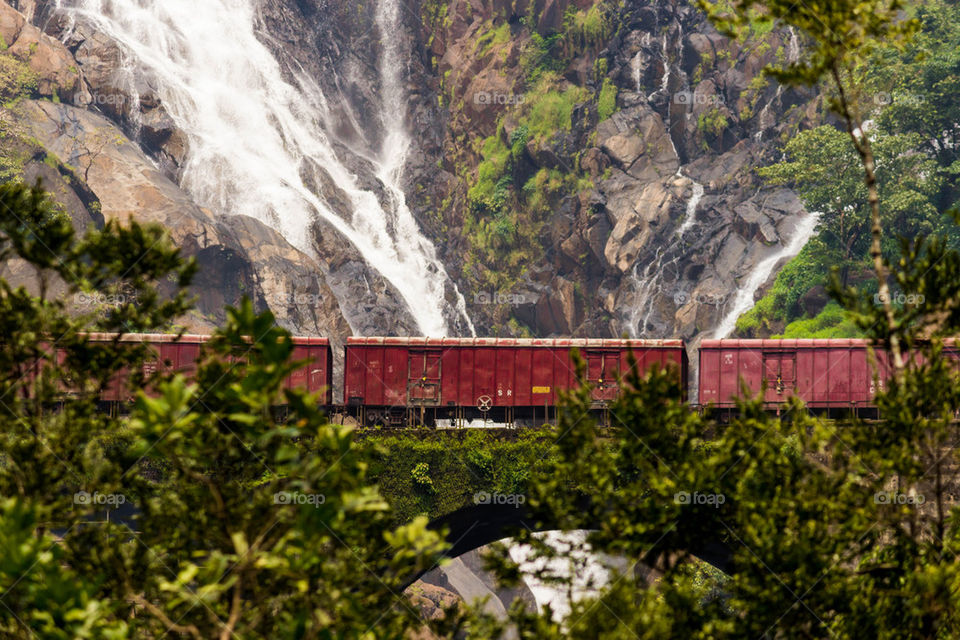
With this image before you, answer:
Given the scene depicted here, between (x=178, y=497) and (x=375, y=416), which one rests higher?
(x=375, y=416)

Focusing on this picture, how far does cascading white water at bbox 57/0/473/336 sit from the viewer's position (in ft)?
221

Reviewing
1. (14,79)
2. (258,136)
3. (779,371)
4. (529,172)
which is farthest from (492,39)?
(779,371)

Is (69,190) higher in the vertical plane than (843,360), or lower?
higher

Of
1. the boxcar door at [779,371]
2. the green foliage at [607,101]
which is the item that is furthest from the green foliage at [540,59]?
the boxcar door at [779,371]

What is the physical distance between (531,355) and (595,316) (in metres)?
31.9

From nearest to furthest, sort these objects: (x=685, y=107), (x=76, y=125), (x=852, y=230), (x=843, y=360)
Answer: (x=843, y=360) → (x=852, y=230) → (x=76, y=125) → (x=685, y=107)

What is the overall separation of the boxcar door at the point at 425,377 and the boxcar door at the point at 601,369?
5.17m

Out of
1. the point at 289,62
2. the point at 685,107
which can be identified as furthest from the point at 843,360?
the point at 289,62

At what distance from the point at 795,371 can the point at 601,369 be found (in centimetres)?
649

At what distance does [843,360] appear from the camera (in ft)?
106

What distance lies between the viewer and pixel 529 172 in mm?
69938

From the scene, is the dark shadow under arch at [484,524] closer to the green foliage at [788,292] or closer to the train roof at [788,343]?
the train roof at [788,343]

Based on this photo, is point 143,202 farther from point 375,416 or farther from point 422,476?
point 422,476

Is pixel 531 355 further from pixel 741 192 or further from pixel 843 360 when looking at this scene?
pixel 741 192
